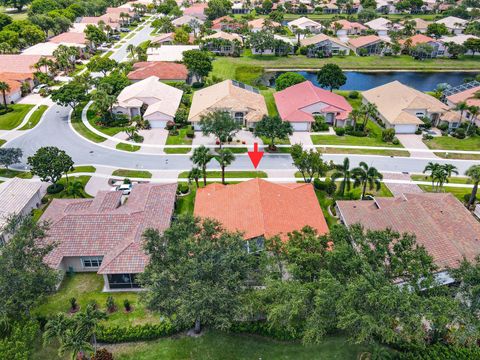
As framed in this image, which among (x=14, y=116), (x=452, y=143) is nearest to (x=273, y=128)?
(x=452, y=143)

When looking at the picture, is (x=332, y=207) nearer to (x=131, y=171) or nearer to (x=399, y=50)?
(x=131, y=171)

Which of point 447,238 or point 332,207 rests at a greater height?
point 447,238

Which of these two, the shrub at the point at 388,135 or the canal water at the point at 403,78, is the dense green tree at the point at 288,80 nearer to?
the canal water at the point at 403,78

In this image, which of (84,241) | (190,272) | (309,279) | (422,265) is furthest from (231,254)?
(84,241)

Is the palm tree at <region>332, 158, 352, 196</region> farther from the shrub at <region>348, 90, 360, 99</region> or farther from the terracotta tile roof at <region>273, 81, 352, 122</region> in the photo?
the shrub at <region>348, 90, 360, 99</region>

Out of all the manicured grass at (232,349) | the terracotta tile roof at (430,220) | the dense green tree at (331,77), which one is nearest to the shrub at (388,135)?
the dense green tree at (331,77)

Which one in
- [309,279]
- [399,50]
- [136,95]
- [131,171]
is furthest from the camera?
[399,50]

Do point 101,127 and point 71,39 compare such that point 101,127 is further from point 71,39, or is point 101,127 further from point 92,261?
point 71,39
